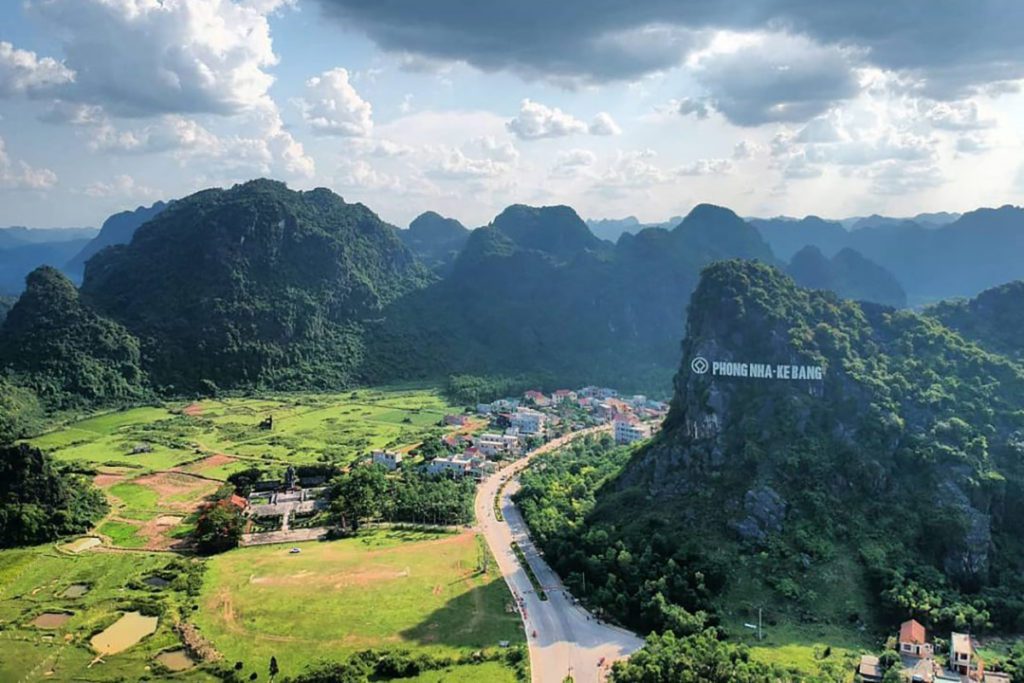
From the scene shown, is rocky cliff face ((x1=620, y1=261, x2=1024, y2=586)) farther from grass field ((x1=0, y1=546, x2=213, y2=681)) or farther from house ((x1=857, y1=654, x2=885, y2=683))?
grass field ((x1=0, y1=546, x2=213, y2=681))

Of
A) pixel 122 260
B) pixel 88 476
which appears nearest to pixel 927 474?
pixel 88 476

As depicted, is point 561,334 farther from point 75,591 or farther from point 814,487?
point 75,591

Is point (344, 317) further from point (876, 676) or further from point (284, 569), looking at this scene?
point (876, 676)

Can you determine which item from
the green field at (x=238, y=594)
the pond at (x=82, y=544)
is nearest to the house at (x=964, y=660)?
the green field at (x=238, y=594)

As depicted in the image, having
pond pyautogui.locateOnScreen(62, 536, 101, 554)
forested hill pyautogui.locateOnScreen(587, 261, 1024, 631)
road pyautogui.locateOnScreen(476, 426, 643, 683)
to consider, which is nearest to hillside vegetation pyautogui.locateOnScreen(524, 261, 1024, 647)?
forested hill pyautogui.locateOnScreen(587, 261, 1024, 631)

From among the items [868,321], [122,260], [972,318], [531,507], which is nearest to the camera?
[531,507]

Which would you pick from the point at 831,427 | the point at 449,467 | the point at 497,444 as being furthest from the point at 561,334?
the point at 831,427
